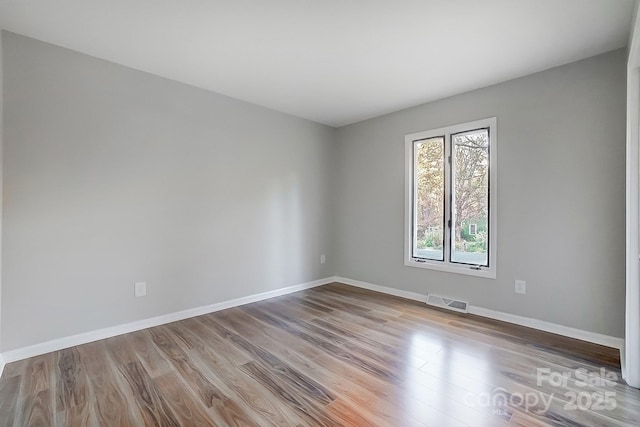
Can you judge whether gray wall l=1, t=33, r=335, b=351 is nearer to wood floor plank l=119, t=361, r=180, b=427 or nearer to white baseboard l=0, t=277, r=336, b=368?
white baseboard l=0, t=277, r=336, b=368

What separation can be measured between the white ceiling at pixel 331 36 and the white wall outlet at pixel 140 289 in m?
1.99

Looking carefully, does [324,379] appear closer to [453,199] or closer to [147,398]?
[147,398]

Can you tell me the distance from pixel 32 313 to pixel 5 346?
9.5 inches

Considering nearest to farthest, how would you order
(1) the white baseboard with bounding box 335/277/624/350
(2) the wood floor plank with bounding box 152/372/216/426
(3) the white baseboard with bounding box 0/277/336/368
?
(2) the wood floor plank with bounding box 152/372/216/426 → (3) the white baseboard with bounding box 0/277/336/368 → (1) the white baseboard with bounding box 335/277/624/350

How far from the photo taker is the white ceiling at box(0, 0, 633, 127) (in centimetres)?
184

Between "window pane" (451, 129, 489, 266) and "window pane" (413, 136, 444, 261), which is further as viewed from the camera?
"window pane" (413, 136, 444, 261)

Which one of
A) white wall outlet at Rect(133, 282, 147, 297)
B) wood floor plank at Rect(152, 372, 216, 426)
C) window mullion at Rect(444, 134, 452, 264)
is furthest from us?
window mullion at Rect(444, 134, 452, 264)

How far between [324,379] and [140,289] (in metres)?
1.91

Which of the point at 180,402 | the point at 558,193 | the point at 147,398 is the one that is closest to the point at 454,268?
the point at 558,193

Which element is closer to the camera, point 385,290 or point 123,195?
point 123,195

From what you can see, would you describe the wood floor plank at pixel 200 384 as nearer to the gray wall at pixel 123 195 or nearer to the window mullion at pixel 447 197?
the gray wall at pixel 123 195

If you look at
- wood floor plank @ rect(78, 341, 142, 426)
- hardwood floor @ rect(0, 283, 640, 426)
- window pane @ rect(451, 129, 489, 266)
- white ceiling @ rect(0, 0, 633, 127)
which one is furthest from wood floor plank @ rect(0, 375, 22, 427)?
window pane @ rect(451, 129, 489, 266)

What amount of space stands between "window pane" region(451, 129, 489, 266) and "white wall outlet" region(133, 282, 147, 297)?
10.6ft

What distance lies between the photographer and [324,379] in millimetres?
1891
